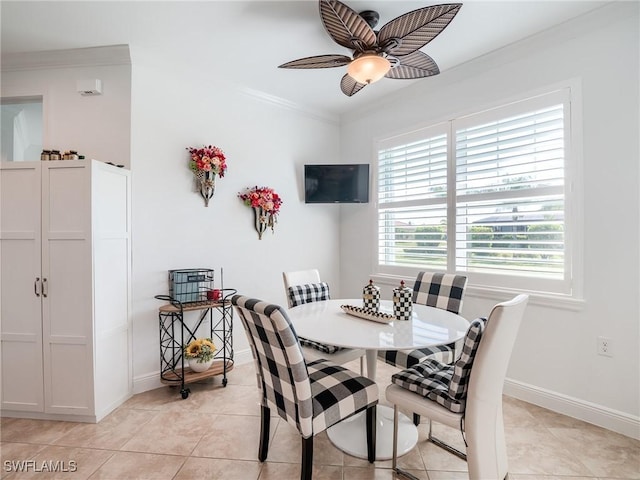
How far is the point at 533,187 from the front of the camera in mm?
2471

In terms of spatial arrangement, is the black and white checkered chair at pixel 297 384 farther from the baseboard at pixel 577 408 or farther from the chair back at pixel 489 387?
the baseboard at pixel 577 408

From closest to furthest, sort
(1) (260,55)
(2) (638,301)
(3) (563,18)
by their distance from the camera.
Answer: (2) (638,301) < (3) (563,18) < (1) (260,55)

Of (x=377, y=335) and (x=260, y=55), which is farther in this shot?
(x=260, y=55)

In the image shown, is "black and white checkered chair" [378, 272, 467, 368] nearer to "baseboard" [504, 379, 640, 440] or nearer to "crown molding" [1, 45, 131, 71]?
"baseboard" [504, 379, 640, 440]

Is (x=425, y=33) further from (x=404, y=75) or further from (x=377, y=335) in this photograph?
(x=377, y=335)

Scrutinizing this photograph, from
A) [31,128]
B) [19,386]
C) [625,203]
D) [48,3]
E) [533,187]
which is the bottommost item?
[19,386]

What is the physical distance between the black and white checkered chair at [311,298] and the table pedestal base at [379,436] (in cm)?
39

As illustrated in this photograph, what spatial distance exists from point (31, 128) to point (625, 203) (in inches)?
191

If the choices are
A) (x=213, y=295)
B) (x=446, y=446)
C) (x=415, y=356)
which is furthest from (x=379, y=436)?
(x=213, y=295)

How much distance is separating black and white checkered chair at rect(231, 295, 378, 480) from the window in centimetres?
171

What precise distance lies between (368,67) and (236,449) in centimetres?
246

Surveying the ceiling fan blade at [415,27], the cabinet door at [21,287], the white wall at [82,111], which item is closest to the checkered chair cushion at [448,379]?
the ceiling fan blade at [415,27]

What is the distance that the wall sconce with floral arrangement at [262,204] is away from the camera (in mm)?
3273

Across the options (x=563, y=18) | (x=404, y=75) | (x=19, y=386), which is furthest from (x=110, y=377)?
(x=563, y=18)
